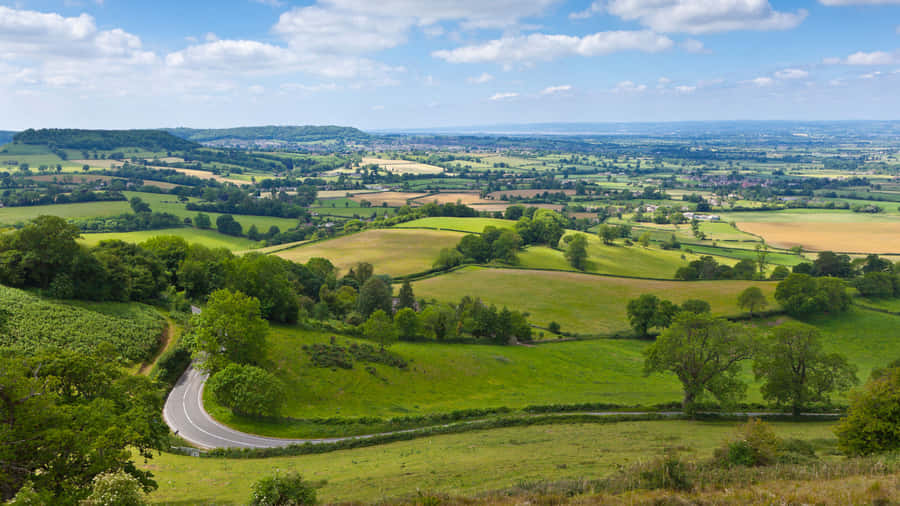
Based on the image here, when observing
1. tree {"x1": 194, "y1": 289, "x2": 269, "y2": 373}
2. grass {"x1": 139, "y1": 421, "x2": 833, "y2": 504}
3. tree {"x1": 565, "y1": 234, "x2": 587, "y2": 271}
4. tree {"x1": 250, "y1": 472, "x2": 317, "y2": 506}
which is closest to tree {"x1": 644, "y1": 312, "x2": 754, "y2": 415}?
grass {"x1": 139, "y1": 421, "x2": 833, "y2": 504}

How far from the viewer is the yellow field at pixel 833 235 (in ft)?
421

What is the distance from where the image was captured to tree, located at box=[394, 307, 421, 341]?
69.1 meters

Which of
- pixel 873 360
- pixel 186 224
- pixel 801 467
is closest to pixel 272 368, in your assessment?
pixel 801 467

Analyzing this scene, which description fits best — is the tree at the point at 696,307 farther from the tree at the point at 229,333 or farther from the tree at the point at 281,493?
the tree at the point at 281,493

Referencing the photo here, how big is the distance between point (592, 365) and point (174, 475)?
1947 inches

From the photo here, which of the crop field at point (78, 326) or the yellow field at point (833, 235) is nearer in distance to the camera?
the crop field at point (78, 326)

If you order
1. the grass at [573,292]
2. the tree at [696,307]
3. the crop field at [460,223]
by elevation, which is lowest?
the grass at [573,292]

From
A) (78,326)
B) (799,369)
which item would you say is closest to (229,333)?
(78,326)

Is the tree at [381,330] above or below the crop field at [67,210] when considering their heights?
below

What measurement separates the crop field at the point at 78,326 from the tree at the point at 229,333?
7.15m

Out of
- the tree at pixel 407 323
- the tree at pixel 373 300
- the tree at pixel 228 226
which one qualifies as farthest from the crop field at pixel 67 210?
the tree at pixel 407 323

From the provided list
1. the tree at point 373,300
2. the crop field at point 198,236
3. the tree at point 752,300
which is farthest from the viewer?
the crop field at point 198,236

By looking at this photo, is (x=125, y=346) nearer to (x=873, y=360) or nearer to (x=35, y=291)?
(x=35, y=291)

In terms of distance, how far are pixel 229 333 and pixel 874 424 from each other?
5137cm
